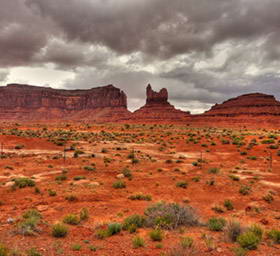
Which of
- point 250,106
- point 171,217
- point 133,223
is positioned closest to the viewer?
point 133,223

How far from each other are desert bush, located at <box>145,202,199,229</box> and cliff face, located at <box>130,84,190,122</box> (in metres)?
118

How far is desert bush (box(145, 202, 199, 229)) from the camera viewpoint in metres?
7.51

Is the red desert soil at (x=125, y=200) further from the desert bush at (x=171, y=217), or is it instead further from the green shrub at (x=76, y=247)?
the desert bush at (x=171, y=217)

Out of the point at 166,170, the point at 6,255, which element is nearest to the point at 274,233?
the point at 6,255

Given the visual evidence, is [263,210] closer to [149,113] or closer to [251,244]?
[251,244]

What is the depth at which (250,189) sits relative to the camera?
42.5 feet

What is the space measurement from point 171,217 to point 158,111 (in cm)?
13877

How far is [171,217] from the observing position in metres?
7.77

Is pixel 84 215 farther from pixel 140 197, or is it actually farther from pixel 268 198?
pixel 268 198

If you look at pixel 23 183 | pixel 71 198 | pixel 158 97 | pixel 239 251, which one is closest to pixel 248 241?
pixel 239 251

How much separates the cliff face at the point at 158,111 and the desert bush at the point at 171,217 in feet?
388

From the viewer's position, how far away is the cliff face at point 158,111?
133 metres

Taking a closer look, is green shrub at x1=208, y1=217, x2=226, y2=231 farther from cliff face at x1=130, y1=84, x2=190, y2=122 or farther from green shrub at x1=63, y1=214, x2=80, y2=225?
cliff face at x1=130, y1=84, x2=190, y2=122

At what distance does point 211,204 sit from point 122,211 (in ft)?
14.6
